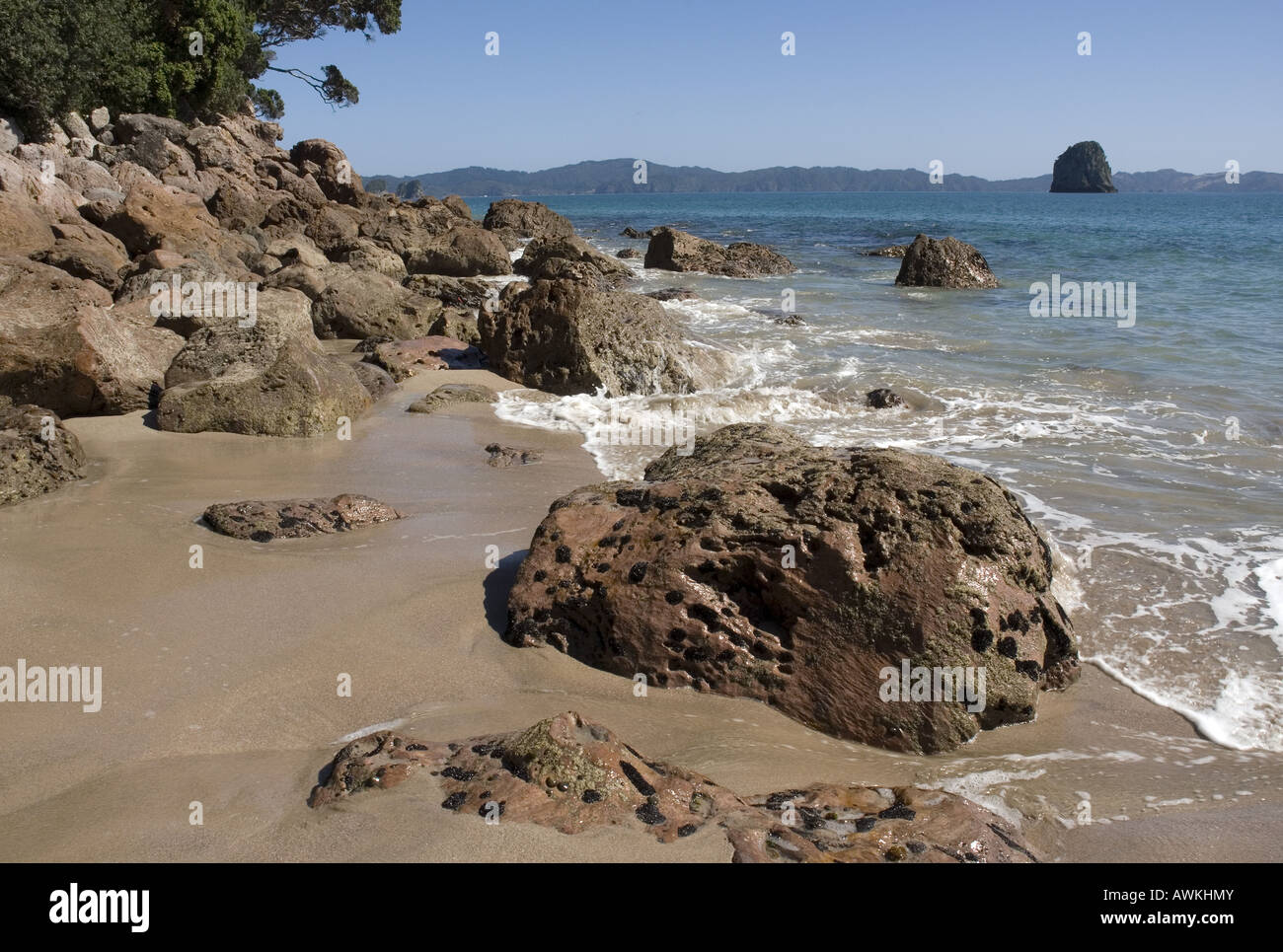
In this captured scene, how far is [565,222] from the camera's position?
116 ft

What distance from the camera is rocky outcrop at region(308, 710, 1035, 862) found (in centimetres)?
298

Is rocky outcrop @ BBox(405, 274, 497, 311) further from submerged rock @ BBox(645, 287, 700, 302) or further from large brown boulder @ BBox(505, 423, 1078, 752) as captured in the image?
large brown boulder @ BBox(505, 423, 1078, 752)

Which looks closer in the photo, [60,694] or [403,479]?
[60,694]

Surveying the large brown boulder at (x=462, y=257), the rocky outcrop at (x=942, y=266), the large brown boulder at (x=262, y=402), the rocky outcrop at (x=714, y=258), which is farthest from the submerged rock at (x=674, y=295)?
the large brown boulder at (x=262, y=402)

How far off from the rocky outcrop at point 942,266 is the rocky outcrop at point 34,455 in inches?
748

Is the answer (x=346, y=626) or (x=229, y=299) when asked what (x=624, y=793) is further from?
(x=229, y=299)

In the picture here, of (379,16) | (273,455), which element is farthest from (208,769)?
(379,16)

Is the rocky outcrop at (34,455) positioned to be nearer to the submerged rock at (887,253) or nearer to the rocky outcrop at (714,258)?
the rocky outcrop at (714,258)

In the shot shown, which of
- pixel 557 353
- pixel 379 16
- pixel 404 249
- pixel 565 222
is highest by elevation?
pixel 379 16

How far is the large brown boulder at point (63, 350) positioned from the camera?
8.03 meters

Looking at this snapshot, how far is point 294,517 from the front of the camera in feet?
19.2

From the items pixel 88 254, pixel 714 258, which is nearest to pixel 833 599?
pixel 88 254

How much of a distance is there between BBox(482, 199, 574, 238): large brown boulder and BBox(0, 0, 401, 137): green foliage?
391 inches
